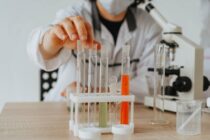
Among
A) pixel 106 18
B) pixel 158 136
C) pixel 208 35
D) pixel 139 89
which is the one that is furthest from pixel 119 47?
pixel 158 136

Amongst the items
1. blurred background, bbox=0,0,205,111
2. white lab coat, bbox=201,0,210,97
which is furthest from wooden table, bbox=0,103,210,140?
blurred background, bbox=0,0,205,111

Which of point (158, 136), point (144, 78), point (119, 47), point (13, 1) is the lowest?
point (158, 136)

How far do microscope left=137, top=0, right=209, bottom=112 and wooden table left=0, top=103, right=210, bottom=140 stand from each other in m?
0.08

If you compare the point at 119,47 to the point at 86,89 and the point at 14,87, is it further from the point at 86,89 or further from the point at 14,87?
the point at 14,87

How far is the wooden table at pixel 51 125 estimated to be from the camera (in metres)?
0.69

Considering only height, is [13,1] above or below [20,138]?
above

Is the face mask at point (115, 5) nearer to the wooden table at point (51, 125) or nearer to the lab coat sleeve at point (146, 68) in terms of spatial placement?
the lab coat sleeve at point (146, 68)

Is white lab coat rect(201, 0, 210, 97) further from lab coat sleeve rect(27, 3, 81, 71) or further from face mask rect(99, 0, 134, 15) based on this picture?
lab coat sleeve rect(27, 3, 81, 71)

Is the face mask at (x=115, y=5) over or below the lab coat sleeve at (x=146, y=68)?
over

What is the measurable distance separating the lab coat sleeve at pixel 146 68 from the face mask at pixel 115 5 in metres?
0.17

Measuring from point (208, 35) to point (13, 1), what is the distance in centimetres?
123

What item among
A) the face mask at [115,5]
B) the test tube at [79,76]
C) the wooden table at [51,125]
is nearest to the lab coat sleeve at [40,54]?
the wooden table at [51,125]

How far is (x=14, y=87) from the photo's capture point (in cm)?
209

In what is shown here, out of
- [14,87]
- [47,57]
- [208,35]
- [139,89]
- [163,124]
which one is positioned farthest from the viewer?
[14,87]
